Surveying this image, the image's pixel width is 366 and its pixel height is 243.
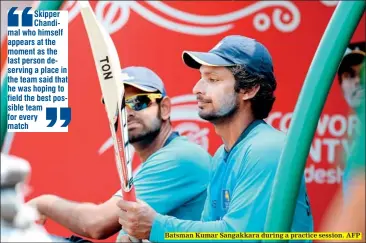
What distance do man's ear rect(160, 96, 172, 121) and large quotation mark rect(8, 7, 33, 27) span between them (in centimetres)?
48

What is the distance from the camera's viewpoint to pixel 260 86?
2.41m

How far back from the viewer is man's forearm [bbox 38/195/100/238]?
2.56 metres

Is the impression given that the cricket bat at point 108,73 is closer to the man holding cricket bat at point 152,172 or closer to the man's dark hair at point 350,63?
the man holding cricket bat at point 152,172

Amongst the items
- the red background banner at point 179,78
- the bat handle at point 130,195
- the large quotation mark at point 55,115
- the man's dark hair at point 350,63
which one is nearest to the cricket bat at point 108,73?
the bat handle at point 130,195

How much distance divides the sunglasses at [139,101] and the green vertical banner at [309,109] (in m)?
0.58

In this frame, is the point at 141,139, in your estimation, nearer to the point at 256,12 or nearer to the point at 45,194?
the point at 45,194

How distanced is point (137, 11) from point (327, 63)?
87 cm

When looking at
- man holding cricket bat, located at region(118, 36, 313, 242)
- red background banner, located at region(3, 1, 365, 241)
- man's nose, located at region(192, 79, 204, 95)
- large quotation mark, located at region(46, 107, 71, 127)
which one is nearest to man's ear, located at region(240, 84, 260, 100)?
man holding cricket bat, located at region(118, 36, 313, 242)

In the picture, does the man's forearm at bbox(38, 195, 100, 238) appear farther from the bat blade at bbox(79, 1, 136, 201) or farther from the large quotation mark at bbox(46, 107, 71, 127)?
the bat blade at bbox(79, 1, 136, 201)

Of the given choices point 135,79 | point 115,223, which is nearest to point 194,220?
point 115,223

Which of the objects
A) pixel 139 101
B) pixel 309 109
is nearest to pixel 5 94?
pixel 139 101

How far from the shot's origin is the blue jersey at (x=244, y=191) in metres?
2.22

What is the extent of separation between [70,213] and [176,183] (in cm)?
37

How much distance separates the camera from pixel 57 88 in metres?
2.52
